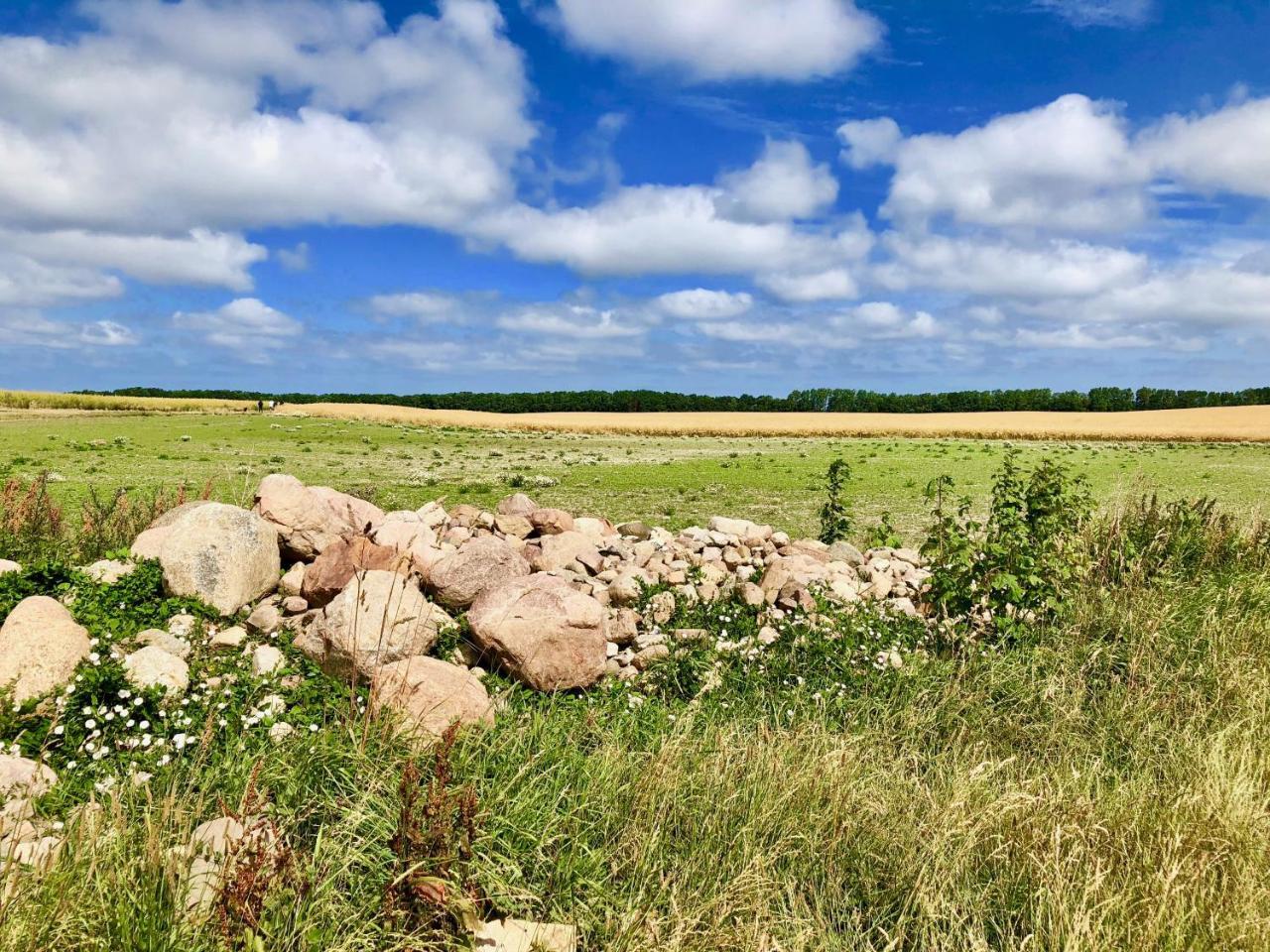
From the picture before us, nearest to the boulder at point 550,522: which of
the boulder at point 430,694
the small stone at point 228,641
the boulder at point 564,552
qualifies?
the boulder at point 564,552

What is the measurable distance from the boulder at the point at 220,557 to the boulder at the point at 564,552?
271 centimetres

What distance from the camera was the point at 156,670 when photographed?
575cm

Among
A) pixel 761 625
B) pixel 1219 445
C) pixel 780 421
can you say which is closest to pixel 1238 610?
pixel 761 625

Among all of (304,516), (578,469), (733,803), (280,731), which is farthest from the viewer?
Answer: (578,469)

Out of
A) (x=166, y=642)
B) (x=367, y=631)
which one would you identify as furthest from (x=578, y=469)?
(x=367, y=631)

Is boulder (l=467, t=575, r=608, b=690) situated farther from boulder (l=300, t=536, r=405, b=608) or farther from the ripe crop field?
the ripe crop field

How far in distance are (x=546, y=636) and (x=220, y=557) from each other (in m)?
3.36

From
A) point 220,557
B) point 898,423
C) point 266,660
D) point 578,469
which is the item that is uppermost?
point 898,423

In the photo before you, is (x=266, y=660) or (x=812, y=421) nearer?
(x=266, y=660)

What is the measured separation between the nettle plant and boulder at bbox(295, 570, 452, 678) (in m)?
4.46

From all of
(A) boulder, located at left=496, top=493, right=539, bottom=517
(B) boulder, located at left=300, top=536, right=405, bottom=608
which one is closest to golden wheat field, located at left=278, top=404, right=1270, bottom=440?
(A) boulder, located at left=496, top=493, right=539, bottom=517

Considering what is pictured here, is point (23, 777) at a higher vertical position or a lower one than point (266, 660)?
lower

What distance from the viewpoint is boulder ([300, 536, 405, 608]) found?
7.22 meters

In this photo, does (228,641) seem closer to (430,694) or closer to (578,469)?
(430,694)
